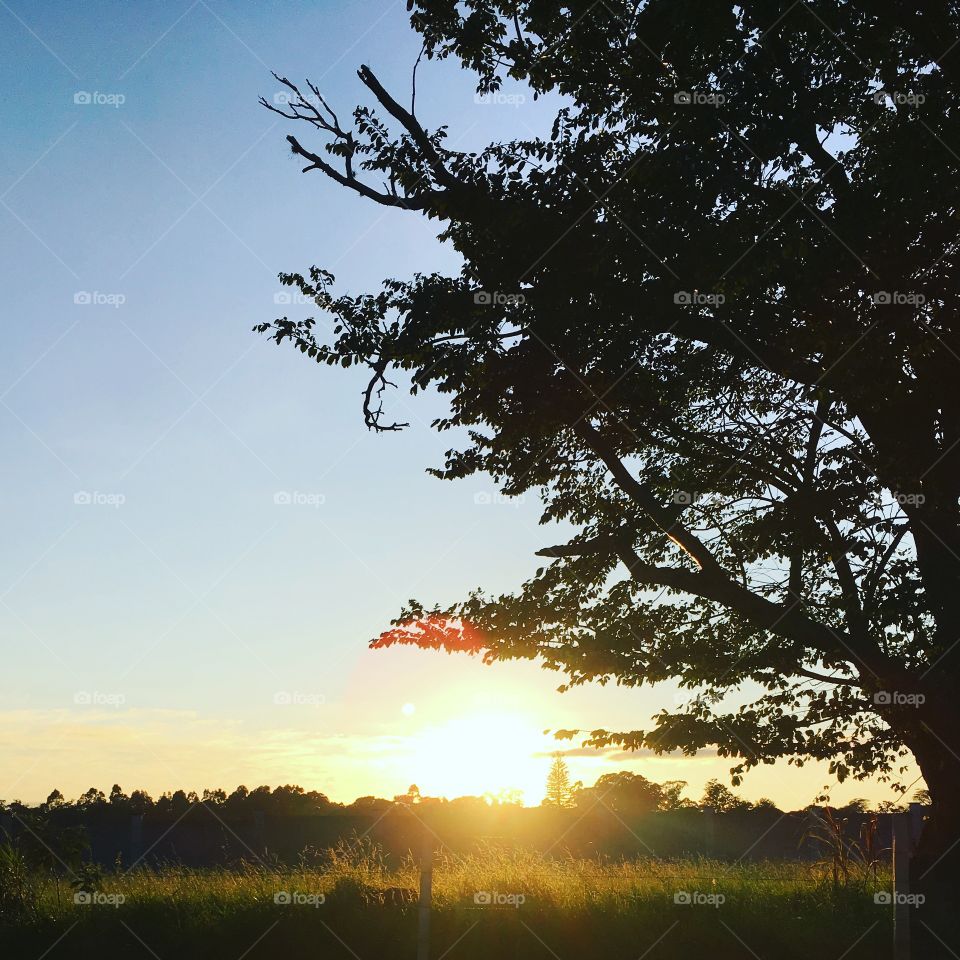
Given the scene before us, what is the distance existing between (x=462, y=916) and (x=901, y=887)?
18.7ft

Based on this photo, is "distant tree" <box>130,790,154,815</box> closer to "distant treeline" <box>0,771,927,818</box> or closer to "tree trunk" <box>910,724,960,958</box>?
"distant treeline" <box>0,771,927,818</box>

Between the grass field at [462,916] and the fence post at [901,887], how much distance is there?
7.85 ft

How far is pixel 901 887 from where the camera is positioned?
33.0 ft

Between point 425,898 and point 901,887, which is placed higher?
point 901,887

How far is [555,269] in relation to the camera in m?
11.4

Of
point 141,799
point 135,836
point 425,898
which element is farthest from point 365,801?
point 425,898

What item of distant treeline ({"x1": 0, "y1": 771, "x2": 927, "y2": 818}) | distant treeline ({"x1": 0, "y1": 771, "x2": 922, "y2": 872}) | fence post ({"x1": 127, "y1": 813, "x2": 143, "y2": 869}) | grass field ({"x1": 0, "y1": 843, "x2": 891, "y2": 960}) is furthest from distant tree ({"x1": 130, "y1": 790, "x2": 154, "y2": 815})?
grass field ({"x1": 0, "y1": 843, "x2": 891, "y2": 960})

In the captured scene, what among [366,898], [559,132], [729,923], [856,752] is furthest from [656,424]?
[366,898]

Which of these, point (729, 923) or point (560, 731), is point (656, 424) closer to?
point (560, 731)

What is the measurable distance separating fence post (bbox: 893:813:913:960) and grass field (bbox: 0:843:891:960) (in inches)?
94.1

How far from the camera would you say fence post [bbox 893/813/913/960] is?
10.0 metres

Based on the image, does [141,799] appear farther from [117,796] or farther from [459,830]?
[459,830]

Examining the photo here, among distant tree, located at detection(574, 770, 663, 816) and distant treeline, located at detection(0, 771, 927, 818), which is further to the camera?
distant tree, located at detection(574, 770, 663, 816)

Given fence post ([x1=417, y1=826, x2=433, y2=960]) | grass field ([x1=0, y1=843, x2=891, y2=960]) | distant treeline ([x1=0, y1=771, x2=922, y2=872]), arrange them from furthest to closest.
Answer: distant treeline ([x1=0, y1=771, x2=922, y2=872]) → grass field ([x1=0, y1=843, x2=891, y2=960]) → fence post ([x1=417, y1=826, x2=433, y2=960])
